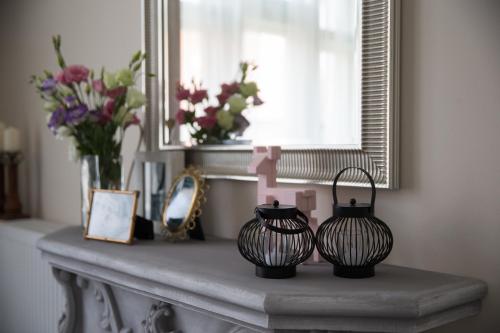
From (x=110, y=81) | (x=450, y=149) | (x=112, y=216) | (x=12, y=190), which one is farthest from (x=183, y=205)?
(x=12, y=190)

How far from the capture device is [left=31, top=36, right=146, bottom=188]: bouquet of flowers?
1.53 metres

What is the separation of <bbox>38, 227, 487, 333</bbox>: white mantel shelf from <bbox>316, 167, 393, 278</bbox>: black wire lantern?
3cm

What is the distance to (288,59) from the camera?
1315 millimetres

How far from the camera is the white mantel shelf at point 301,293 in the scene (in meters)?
0.87

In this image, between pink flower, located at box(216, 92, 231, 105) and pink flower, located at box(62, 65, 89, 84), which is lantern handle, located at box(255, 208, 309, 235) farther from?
pink flower, located at box(62, 65, 89, 84)

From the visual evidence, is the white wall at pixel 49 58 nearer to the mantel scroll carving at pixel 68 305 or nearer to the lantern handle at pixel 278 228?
the mantel scroll carving at pixel 68 305

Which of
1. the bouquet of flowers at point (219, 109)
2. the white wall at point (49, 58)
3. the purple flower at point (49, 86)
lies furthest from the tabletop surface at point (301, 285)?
the white wall at point (49, 58)

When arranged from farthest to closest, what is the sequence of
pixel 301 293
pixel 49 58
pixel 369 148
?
1. pixel 49 58
2. pixel 369 148
3. pixel 301 293

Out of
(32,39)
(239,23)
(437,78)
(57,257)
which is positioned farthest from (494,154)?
(32,39)

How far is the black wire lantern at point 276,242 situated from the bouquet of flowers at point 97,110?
2.18 ft

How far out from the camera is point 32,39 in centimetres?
231

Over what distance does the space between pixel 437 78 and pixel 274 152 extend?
366 millimetres

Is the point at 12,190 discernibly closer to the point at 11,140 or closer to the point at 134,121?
the point at 11,140

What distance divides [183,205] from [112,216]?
19 cm
